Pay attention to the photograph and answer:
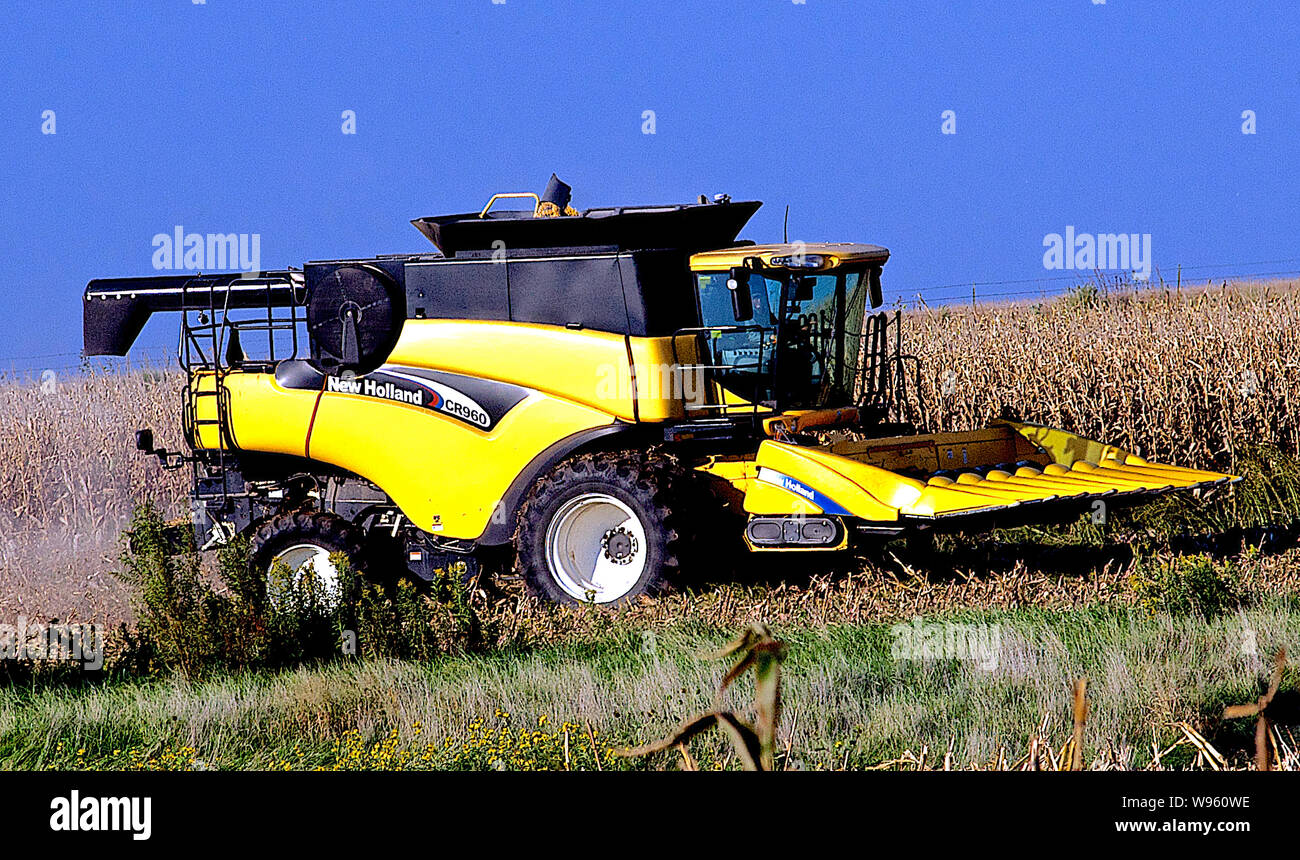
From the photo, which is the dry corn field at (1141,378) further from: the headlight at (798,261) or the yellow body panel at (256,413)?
the yellow body panel at (256,413)

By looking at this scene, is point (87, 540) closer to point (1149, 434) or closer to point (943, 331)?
point (943, 331)

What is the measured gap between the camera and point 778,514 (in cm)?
928

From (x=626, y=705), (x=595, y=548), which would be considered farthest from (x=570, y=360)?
(x=626, y=705)

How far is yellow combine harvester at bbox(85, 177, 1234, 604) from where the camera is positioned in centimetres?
918

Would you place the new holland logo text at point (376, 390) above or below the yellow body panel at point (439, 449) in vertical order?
above

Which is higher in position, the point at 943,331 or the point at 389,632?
the point at 943,331

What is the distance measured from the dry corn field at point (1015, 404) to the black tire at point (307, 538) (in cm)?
136

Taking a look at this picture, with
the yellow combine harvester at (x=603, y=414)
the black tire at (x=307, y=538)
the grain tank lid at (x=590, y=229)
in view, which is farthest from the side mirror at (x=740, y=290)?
the black tire at (x=307, y=538)

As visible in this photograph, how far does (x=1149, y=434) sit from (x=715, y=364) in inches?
240

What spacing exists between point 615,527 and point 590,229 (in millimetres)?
2028

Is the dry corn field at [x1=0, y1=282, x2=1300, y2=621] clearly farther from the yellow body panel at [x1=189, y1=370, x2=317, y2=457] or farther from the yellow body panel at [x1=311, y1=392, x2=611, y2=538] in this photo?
the yellow body panel at [x1=311, y1=392, x2=611, y2=538]

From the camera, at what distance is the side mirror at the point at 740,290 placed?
31.0 ft

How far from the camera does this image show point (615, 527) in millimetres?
9570
